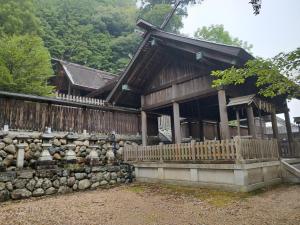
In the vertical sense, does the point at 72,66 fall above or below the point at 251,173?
above

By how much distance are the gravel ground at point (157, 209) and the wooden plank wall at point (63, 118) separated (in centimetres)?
389

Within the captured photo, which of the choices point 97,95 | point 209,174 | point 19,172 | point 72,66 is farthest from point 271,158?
point 72,66

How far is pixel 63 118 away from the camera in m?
12.5

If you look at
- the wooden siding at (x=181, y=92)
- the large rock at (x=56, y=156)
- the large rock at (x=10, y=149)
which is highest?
the wooden siding at (x=181, y=92)

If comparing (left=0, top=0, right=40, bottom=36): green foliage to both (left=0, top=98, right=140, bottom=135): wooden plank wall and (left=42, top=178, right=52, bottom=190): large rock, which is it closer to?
(left=0, top=98, right=140, bottom=135): wooden plank wall

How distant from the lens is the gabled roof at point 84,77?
23.4 metres

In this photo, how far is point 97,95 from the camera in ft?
71.1

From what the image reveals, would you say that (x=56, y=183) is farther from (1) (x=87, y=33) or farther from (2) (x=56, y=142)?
(1) (x=87, y=33)

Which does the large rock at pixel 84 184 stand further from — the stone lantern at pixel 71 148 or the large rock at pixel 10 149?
the large rock at pixel 10 149

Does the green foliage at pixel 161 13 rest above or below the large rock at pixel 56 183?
above

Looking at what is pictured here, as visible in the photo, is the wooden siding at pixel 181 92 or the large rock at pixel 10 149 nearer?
the large rock at pixel 10 149

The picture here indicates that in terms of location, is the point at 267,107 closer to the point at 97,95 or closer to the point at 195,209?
the point at 195,209

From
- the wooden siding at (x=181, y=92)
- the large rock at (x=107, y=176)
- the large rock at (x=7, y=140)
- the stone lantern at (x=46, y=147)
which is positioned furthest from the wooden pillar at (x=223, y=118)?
the large rock at (x=7, y=140)

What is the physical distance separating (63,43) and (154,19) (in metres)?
16.2
